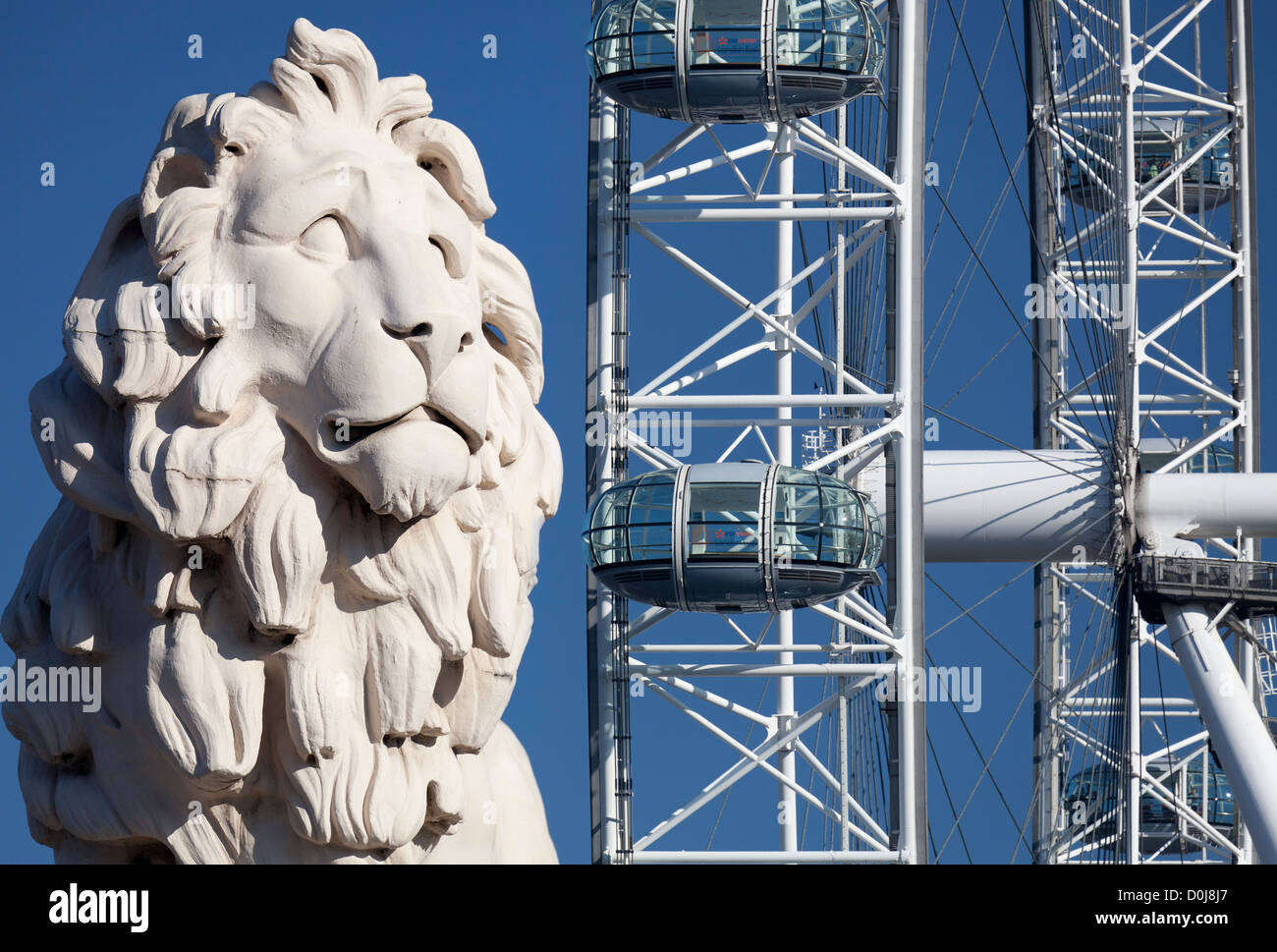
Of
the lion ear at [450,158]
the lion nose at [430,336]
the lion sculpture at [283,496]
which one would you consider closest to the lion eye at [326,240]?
the lion sculpture at [283,496]

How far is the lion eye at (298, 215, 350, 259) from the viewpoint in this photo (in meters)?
4.75

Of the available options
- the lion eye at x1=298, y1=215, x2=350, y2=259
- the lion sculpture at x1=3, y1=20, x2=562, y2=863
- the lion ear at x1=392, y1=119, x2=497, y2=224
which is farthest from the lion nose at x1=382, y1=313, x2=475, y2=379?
the lion ear at x1=392, y1=119, x2=497, y2=224

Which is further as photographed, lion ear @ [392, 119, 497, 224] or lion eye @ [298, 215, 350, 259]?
lion ear @ [392, 119, 497, 224]

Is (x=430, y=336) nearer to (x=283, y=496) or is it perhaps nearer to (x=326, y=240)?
(x=326, y=240)

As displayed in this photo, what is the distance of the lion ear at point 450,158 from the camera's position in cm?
505

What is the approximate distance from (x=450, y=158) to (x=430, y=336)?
1.88ft

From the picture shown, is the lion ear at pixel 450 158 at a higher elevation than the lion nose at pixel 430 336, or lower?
higher

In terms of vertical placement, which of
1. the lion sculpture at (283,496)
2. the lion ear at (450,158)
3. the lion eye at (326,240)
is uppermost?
the lion ear at (450,158)

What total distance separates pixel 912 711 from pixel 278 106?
16.9 m

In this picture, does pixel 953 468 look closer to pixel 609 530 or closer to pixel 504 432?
pixel 609 530

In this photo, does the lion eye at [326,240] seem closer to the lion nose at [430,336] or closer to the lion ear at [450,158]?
the lion nose at [430,336]

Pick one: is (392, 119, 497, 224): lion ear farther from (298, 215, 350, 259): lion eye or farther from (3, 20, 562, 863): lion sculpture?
(298, 215, 350, 259): lion eye

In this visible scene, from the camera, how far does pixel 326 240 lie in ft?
15.6

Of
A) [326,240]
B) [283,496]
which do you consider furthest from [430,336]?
[283,496]
